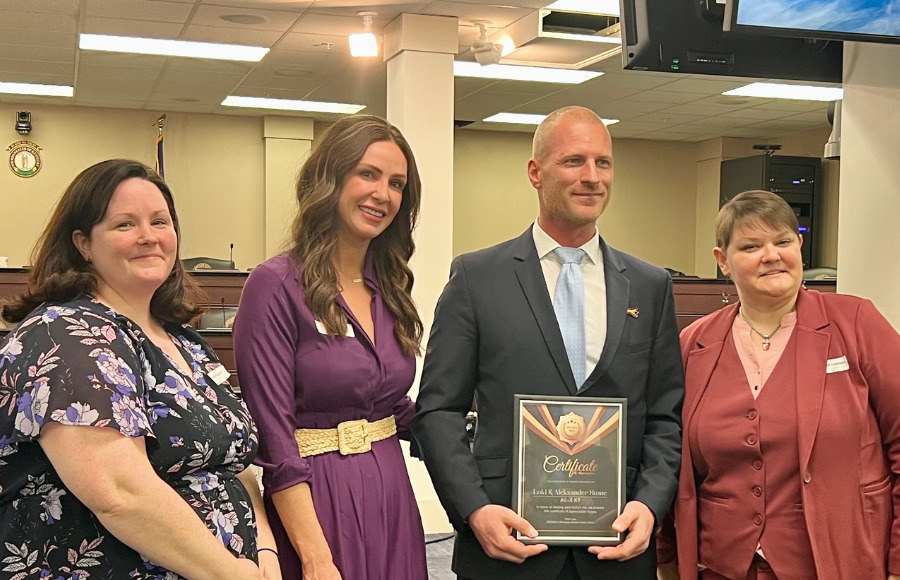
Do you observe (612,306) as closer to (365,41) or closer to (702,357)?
(702,357)

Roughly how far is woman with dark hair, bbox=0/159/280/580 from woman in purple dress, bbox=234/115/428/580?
8 centimetres

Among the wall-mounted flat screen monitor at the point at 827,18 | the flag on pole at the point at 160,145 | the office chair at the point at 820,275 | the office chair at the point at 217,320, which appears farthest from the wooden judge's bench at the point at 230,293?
the wall-mounted flat screen monitor at the point at 827,18

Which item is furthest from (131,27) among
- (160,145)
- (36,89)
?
(160,145)

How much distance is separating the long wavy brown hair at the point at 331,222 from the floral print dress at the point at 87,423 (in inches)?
14.1

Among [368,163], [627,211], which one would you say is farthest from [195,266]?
[368,163]

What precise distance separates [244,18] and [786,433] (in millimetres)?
5896

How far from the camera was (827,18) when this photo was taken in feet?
7.80

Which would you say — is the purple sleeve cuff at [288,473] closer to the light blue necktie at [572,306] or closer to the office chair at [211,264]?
the light blue necktie at [572,306]

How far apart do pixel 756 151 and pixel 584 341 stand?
513 inches

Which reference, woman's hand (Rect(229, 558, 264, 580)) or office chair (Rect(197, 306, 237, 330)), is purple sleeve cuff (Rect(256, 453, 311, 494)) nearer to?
woman's hand (Rect(229, 558, 264, 580))

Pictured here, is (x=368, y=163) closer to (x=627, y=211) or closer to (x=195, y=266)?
(x=195, y=266)

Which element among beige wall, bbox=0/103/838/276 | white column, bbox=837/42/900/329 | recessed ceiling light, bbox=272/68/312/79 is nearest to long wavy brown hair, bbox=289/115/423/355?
white column, bbox=837/42/900/329

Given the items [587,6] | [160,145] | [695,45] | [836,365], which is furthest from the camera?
[160,145]

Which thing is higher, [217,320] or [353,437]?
[353,437]
